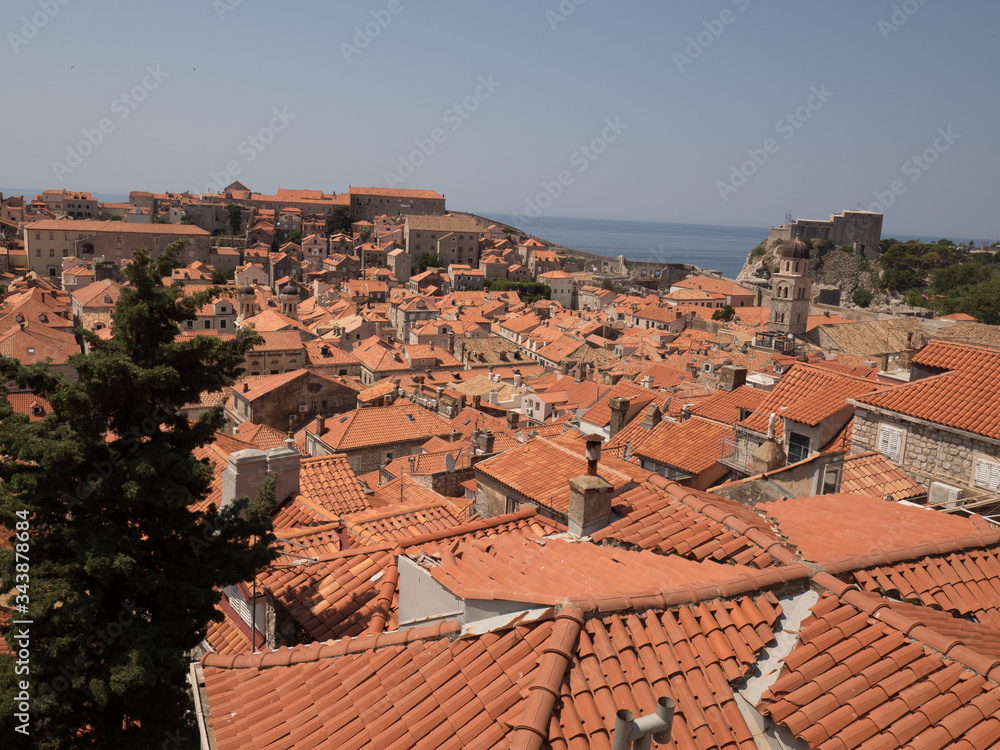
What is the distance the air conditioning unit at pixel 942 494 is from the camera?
9.23 meters

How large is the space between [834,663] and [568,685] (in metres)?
1.38

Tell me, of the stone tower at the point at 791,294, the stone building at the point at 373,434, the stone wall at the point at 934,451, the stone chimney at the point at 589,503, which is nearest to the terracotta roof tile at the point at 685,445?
the stone wall at the point at 934,451

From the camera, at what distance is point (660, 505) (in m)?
5.88

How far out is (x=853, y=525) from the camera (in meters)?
6.19

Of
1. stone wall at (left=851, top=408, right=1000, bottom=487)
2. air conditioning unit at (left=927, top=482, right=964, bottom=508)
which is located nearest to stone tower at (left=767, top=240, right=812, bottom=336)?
stone wall at (left=851, top=408, right=1000, bottom=487)

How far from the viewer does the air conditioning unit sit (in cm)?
923

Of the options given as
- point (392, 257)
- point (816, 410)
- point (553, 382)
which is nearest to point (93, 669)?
point (816, 410)

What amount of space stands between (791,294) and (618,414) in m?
44.3

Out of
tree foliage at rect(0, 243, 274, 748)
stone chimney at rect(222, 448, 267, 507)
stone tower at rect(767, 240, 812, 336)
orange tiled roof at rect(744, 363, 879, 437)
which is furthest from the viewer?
stone tower at rect(767, 240, 812, 336)

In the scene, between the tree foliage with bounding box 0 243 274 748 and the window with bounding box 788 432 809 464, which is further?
the window with bounding box 788 432 809 464

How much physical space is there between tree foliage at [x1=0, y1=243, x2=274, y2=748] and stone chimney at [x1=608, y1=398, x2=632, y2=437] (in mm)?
12382

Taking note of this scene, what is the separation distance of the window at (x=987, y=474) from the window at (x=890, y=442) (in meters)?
1.08

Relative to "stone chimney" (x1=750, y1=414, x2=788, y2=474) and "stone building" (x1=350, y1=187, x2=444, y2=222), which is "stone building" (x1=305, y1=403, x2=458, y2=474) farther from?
"stone building" (x1=350, y1=187, x2=444, y2=222)

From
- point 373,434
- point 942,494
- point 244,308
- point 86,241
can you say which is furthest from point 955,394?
point 86,241
